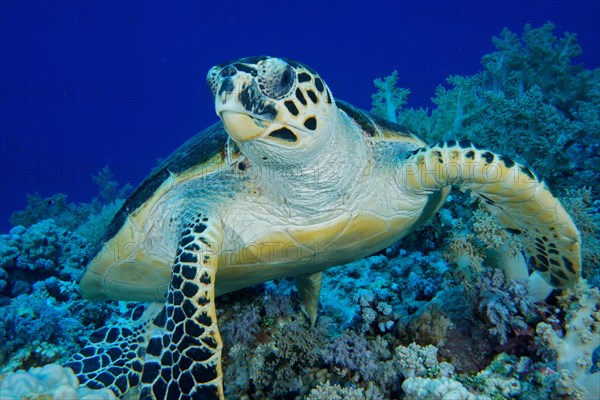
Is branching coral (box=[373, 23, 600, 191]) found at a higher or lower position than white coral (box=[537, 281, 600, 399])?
higher

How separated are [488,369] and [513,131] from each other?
3359mm

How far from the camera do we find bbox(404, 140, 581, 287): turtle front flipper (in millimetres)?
2195

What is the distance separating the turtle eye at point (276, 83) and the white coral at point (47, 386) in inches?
66.4

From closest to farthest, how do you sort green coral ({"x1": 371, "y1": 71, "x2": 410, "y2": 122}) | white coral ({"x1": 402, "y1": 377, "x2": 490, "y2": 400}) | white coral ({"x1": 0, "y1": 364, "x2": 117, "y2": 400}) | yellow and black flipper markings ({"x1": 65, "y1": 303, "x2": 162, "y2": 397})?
white coral ({"x1": 402, "y1": 377, "x2": 490, "y2": 400})
white coral ({"x1": 0, "y1": 364, "x2": 117, "y2": 400})
yellow and black flipper markings ({"x1": 65, "y1": 303, "x2": 162, "y2": 397})
green coral ({"x1": 371, "y1": 71, "x2": 410, "y2": 122})

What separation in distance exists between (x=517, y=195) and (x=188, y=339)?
2.10 m

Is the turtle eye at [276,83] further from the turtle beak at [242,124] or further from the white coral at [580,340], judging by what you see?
the white coral at [580,340]

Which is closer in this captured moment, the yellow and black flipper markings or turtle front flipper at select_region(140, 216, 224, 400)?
turtle front flipper at select_region(140, 216, 224, 400)

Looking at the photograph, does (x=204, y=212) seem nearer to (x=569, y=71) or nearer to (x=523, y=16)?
(x=569, y=71)

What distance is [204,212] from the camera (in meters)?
2.42

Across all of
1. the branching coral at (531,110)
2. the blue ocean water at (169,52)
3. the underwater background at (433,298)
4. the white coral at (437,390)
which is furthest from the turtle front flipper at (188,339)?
the blue ocean water at (169,52)

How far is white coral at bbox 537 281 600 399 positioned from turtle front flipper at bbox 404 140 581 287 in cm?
30

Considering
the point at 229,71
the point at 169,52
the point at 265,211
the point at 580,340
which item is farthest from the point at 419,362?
the point at 169,52

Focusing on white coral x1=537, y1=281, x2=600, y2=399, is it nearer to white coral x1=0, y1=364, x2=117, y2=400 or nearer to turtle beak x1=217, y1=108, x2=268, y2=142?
turtle beak x1=217, y1=108, x2=268, y2=142

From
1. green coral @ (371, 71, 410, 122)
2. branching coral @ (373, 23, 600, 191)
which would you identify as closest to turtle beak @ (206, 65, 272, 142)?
branching coral @ (373, 23, 600, 191)
